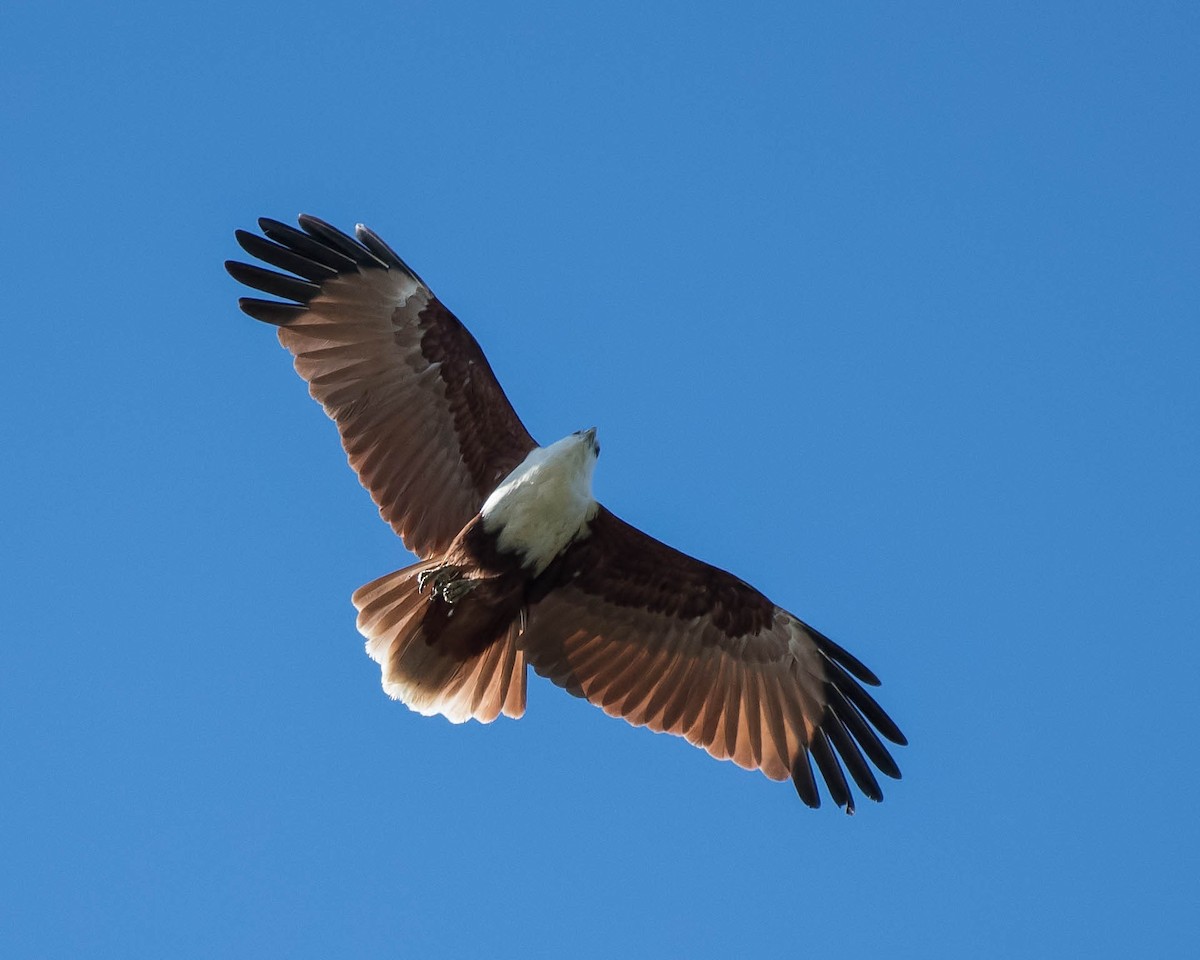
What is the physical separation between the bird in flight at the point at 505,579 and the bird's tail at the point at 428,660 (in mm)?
11

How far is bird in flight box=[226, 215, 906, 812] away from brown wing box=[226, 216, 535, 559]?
0.03ft

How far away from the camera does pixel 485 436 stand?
1144 centimetres

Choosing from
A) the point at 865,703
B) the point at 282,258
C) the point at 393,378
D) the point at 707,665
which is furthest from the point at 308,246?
the point at 865,703

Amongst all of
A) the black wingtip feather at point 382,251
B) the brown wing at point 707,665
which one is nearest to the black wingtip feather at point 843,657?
the brown wing at point 707,665

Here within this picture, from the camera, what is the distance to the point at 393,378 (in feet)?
37.4

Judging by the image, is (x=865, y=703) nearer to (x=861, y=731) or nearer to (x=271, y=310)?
(x=861, y=731)

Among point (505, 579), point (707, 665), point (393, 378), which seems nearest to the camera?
point (505, 579)

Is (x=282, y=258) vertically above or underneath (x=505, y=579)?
above

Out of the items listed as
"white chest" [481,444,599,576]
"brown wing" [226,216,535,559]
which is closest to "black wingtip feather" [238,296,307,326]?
"brown wing" [226,216,535,559]

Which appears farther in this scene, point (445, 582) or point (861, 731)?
point (861, 731)

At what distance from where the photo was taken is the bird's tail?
1105 centimetres

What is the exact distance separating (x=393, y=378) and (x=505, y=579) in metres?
1.44

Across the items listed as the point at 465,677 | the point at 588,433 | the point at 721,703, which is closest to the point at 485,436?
the point at 588,433

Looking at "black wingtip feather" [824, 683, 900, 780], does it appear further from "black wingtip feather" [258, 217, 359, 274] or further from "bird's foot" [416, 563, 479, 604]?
"black wingtip feather" [258, 217, 359, 274]
